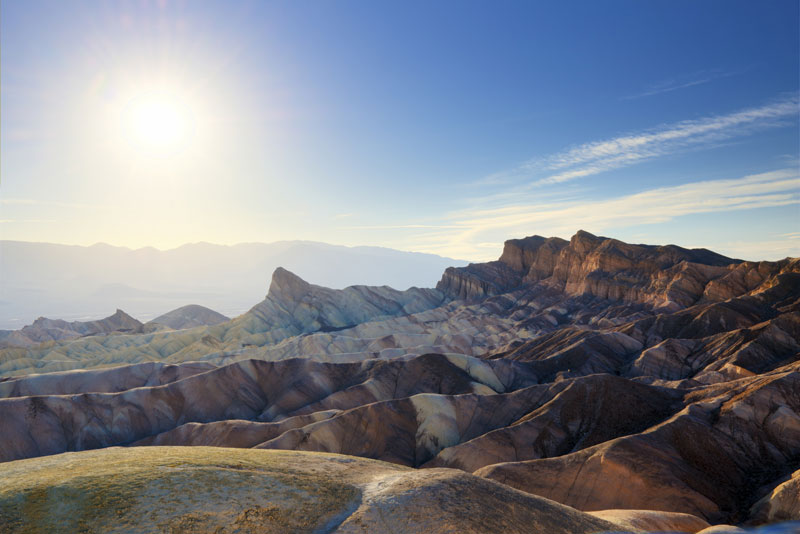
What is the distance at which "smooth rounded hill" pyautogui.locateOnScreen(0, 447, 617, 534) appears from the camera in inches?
535

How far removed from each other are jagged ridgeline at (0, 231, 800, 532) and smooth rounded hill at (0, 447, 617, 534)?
0.56 m

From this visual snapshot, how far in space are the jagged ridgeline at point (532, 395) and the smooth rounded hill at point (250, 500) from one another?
21.9 inches

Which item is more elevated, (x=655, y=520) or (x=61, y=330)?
(x=655, y=520)

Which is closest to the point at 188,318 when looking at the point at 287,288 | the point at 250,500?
the point at 287,288

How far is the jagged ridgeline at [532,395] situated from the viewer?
30.8 meters

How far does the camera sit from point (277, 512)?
14.7 m

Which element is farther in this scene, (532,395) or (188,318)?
(188,318)

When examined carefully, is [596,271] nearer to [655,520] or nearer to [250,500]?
[655,520]

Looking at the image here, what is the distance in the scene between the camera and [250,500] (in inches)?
596

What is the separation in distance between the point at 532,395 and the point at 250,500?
126ft

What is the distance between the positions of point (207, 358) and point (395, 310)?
65694 mm

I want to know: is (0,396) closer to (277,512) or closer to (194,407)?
(194,407)

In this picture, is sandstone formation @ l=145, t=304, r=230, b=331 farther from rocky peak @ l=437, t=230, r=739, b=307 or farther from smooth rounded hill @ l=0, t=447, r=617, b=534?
smooth rounded hill @ l=0, t=447, r=617, b=534

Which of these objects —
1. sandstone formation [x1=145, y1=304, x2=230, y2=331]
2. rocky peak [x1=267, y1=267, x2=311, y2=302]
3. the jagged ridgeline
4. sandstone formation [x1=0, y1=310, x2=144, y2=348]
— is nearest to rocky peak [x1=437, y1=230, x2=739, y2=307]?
the jagged ridgeline
